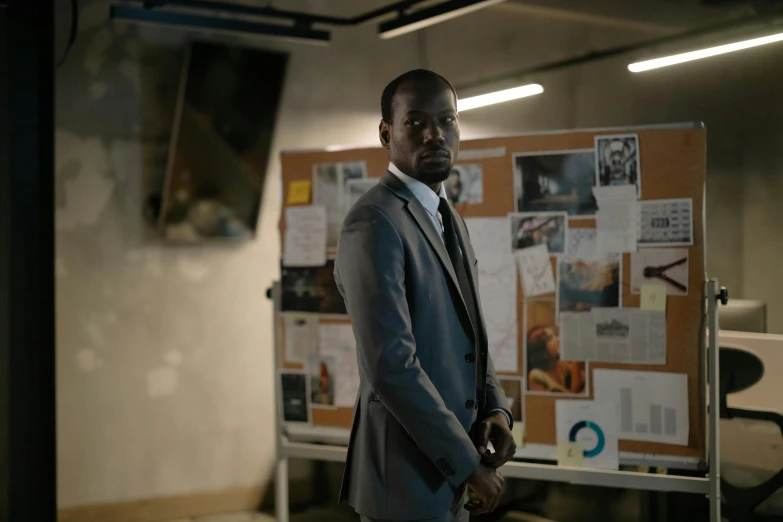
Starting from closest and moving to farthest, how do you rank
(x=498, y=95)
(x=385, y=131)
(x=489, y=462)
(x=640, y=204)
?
(x=489, y=462) < (x=385, y=131) < (x=640, y=204) < (x=498, y=95)

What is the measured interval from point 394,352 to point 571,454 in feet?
4.89

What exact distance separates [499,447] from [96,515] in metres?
2.78

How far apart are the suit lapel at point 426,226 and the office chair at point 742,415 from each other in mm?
1925

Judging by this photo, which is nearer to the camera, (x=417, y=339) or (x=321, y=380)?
(x=417, y=339)

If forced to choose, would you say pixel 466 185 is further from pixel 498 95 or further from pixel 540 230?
pixel 498 95

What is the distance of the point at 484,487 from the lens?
1291 mm

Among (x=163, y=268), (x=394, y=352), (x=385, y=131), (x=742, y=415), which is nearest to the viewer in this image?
(x=394, y=352)

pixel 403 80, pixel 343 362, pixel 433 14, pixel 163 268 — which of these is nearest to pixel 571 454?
pixel 343 362

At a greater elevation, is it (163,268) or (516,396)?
(163,268)

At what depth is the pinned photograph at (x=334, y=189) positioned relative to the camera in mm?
2855

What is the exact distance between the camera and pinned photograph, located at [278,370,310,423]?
114 inches

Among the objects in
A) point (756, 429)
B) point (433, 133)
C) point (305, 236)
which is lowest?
point (756, 429)

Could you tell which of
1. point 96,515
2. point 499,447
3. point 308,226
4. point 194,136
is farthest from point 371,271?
point 96,515

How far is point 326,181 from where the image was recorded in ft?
9.48
